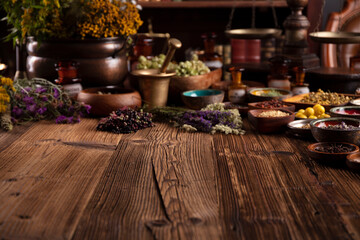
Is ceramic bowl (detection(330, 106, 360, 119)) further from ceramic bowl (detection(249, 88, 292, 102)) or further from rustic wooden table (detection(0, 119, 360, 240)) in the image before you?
ceramic bowl (detection(249, 88, 292, 102))

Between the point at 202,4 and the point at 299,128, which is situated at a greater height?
the point at 202,4

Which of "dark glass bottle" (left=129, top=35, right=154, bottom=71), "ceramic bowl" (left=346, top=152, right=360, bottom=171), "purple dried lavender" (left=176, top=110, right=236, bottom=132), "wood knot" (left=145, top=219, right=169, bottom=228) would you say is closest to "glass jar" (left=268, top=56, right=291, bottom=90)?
"purple dried lavender" (left=176, top=110, right=236, bottom=132)

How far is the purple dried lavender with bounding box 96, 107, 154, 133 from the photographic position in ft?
7.14

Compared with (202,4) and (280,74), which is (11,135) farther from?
(202,4)

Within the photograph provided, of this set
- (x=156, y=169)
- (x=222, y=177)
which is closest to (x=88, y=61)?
(x=156, y=169)

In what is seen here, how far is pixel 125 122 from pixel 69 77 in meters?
0.56

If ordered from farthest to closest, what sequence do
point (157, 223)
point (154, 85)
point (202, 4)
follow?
point (202, 4)
point (154, 85)
point (157, 223)

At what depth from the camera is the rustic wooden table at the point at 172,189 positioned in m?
1.23

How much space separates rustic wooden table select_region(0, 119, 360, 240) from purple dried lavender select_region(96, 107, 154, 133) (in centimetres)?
7

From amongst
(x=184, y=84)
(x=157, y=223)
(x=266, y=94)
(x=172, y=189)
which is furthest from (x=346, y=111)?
(x=157, y=223)

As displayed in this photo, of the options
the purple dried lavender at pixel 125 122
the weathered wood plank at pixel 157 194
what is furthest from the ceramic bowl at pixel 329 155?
the purple dried lavender at pixel 125 122

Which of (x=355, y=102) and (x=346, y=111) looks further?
(x=355, y=102)

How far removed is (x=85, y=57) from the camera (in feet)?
8.57

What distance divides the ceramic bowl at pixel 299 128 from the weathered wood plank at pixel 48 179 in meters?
0.74
